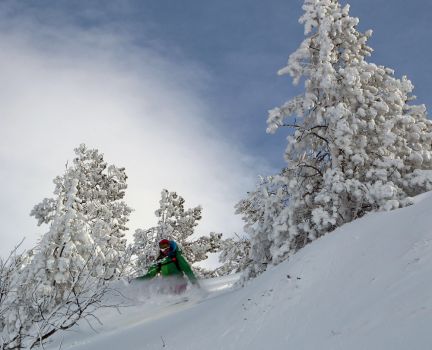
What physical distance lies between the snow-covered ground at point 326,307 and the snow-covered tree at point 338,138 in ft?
9.49

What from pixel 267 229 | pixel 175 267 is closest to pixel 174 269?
pixel 175 267

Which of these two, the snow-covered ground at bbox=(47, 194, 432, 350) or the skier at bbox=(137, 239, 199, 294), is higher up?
the skier at bbox=(137, 239, 199, 294)

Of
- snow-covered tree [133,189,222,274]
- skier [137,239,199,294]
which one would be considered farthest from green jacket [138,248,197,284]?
snow-covered tree [133,189,222,274]

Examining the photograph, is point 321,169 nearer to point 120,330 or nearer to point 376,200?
point 376,200

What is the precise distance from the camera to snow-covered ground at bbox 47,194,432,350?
5.33 metres

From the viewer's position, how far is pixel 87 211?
24203mm

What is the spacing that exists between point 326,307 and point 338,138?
7879 mm

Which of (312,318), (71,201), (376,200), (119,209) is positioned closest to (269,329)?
(312,318)

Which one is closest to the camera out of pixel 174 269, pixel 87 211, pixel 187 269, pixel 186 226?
pixel 187 269

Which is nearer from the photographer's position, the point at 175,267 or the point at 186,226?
the point at 175,267

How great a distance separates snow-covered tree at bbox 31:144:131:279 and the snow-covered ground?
73.3 inches

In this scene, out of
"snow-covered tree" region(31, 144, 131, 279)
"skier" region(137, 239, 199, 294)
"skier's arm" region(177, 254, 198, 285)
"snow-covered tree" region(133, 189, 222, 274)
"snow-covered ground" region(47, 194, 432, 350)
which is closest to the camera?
"snow-covered ground" region(47, 194, 432, 350)

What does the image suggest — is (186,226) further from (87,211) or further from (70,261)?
(70,261)

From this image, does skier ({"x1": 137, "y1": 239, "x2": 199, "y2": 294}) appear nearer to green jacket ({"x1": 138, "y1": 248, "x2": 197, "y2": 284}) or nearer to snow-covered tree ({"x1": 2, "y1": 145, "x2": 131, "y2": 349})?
green jacket ({"x1": 138, "y1": 248, "x2": 197, "y2": 284})
